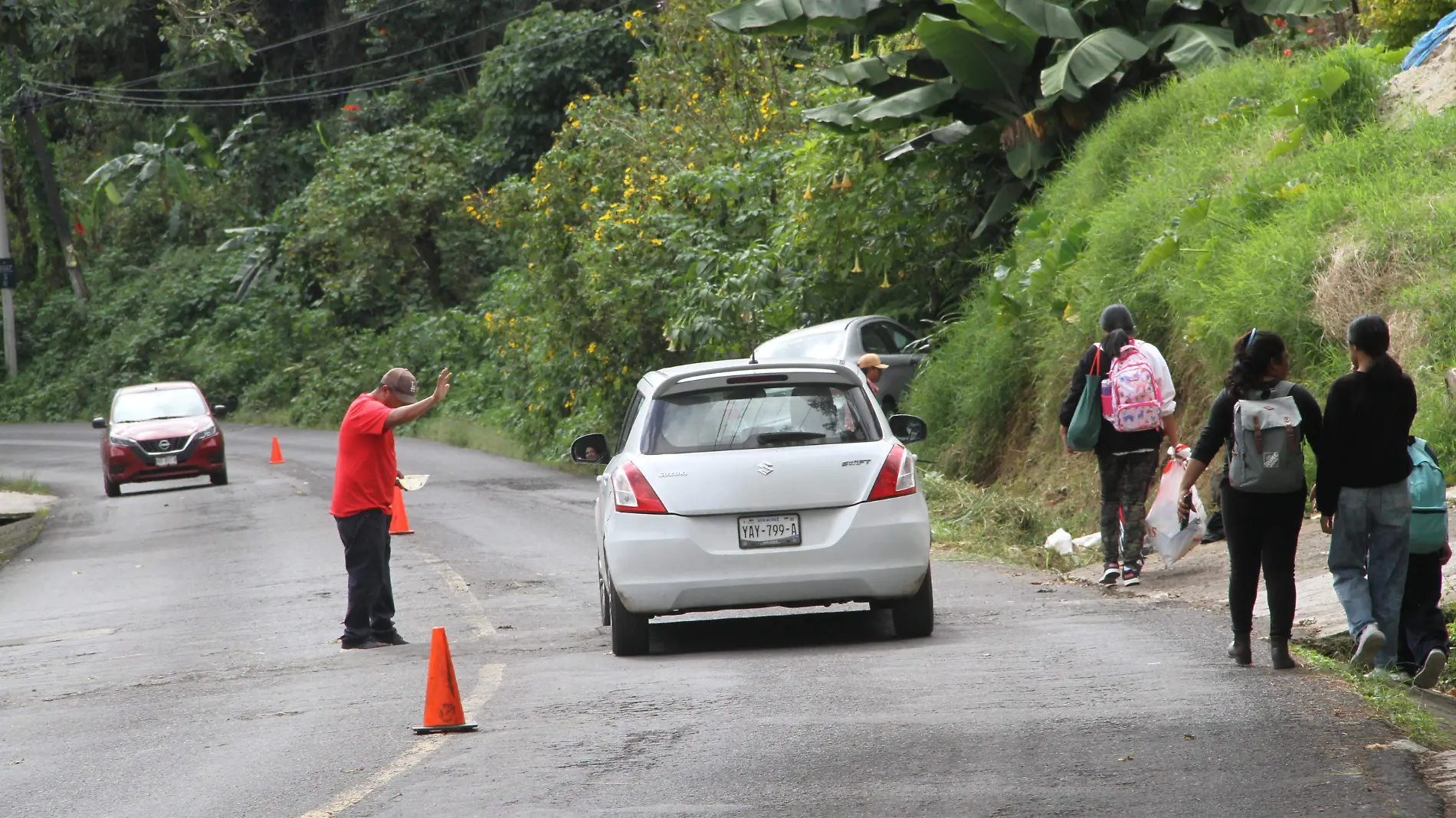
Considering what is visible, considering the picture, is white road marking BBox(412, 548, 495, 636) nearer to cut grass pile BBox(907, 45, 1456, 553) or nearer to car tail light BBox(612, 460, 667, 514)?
car tail light BBox(612, 460, 667, 514)

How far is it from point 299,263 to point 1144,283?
3422cm

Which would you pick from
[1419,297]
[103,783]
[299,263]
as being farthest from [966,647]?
[299,263]

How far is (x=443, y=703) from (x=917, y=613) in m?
3.28

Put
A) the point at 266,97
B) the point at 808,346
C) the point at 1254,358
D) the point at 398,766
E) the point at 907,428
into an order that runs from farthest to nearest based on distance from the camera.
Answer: the point at 266,97 < the point at 808,346 < the point at 907,428 < the point at 1254,358 < the point at 398,766

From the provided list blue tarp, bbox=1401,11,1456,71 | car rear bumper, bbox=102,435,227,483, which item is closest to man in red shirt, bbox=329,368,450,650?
blue tarp, bbox=1401,11,1456,71

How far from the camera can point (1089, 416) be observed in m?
12.0

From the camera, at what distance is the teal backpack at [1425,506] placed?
26.6ft

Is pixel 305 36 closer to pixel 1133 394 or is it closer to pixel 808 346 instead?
pixel 808 346

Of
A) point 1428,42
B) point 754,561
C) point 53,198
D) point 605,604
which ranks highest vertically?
point 53,198

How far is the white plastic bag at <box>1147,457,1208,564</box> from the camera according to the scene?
1188cm

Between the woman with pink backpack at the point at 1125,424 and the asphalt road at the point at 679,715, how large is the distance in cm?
42

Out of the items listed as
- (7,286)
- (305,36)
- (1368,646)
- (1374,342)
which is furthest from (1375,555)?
(305,36)

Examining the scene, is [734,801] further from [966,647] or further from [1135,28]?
[1135,28]

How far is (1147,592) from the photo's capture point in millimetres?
11930
